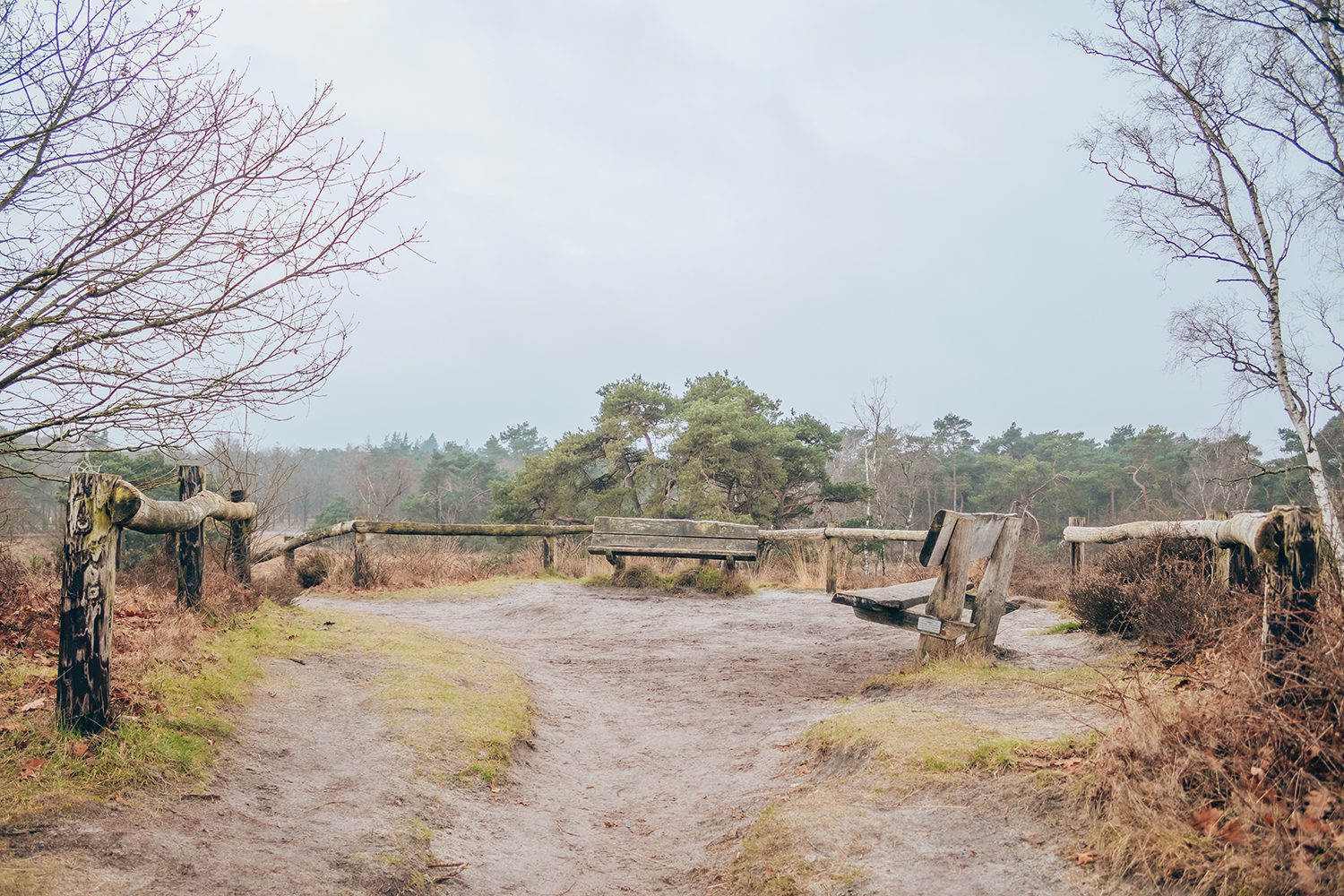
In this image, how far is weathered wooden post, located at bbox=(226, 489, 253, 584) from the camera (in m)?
8.26

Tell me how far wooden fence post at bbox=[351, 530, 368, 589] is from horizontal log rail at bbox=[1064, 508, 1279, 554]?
34.0 feet

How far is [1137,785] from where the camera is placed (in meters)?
3.09

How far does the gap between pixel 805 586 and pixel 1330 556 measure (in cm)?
1145

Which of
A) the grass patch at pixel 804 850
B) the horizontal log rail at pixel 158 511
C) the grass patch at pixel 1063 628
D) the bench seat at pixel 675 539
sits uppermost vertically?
the horizontal log rail at pixel 158 511

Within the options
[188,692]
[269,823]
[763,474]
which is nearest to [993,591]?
[269,823]

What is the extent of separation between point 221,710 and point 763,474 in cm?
2144

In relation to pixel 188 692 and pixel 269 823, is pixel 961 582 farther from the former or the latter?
pixel 188 692

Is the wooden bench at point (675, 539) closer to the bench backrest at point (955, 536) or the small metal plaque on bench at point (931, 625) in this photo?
the small metal plaque on bench at point (931, 625)

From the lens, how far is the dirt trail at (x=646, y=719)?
414cm

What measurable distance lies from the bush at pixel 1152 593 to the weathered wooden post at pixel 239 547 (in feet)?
25.7

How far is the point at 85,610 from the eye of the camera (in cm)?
375

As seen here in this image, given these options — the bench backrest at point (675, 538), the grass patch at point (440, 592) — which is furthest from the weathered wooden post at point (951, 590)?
the grass patch at point (440, 592)

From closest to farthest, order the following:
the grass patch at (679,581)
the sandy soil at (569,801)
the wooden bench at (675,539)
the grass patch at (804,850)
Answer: the sandy soil at (569,801), the grass patch at (804,850), the grass patch at (679,581), the wooden bench at (675,539)

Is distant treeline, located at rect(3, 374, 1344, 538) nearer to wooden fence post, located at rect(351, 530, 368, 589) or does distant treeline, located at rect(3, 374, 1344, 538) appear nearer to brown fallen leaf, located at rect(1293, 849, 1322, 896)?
wooden fence post, located at rect(351, 530, 368, 589)
